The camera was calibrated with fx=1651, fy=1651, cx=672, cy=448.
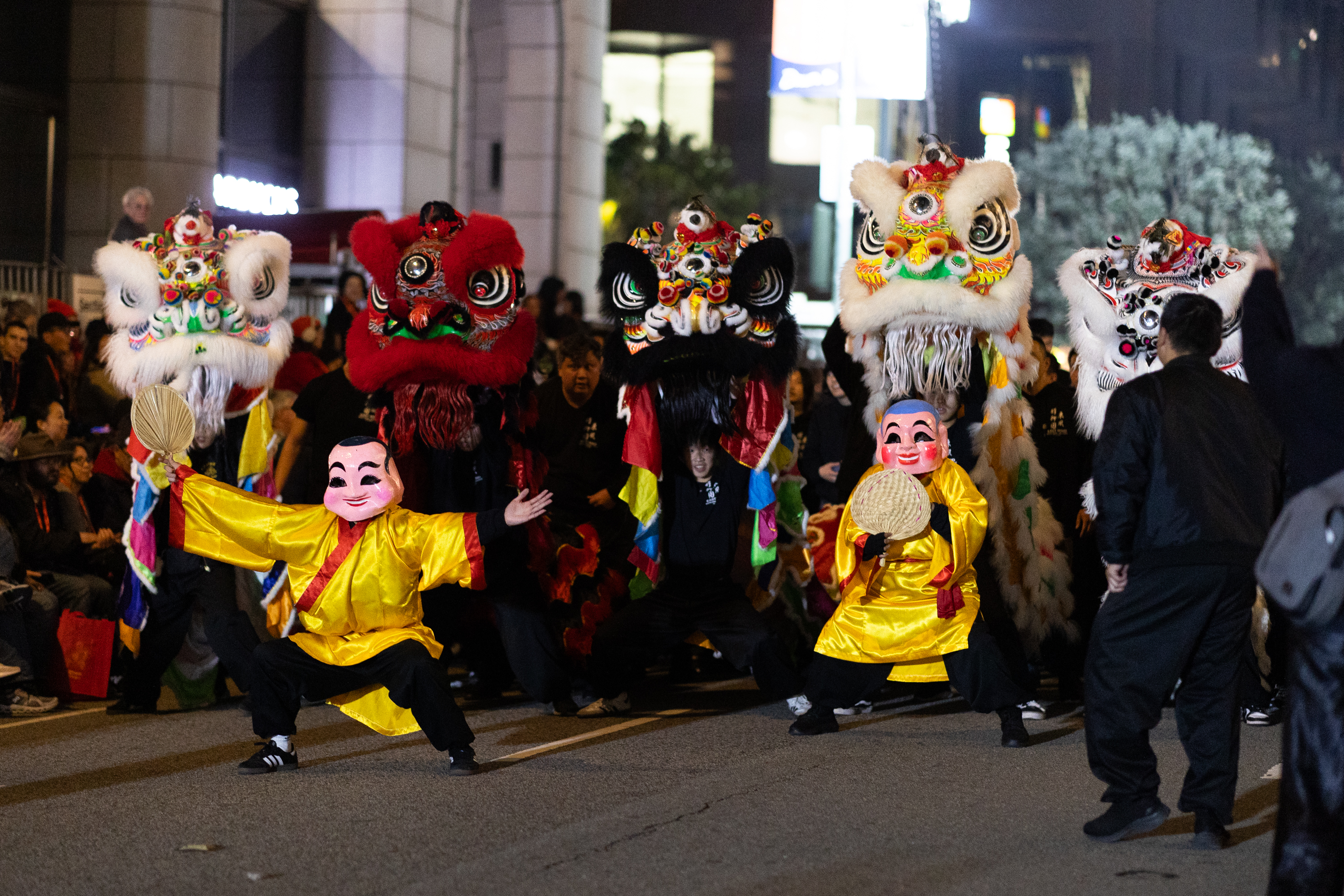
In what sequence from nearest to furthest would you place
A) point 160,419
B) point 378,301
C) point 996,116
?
point 160,419
point 378,301
point 996,116

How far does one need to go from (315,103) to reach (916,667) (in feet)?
40.4

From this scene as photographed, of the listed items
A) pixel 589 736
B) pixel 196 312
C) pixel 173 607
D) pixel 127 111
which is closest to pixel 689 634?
pixel 589 736

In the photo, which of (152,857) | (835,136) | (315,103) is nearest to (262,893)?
(152,857)

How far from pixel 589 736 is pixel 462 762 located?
92cm

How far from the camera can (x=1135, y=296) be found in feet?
24.4

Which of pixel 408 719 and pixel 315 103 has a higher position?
pixel 315 103

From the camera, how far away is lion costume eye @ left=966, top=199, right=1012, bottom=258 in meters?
7.40

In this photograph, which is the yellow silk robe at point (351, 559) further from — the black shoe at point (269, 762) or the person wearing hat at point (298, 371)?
the person wearing hat at point (298, 371)

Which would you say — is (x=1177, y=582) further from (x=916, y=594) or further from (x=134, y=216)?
(x=134, y=216)

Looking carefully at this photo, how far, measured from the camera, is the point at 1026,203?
48.3m

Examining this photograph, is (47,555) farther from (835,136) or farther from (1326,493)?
(835,136)

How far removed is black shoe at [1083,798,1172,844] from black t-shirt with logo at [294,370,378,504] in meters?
3.98

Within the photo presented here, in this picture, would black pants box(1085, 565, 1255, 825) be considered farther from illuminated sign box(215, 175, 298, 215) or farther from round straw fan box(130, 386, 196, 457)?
illuminated sign box(215, 175, 298, 215)

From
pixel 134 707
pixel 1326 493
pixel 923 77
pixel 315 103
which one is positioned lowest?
pixel 134 707
